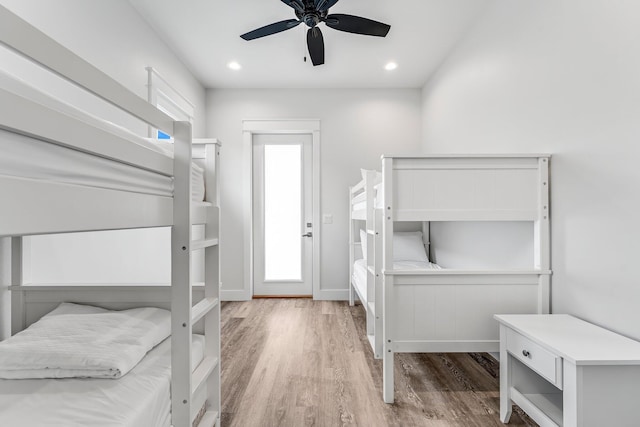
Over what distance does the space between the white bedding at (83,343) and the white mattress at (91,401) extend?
0.03 meters

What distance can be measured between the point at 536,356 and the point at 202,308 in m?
1.34

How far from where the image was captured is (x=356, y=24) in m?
2.26

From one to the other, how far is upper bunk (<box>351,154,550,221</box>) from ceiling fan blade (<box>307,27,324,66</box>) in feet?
3.56

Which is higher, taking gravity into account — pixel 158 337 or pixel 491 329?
pixel 158 337

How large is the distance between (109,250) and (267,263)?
6.99ft

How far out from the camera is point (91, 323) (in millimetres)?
1396

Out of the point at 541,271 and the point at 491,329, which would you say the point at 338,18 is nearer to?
the point at 541,271

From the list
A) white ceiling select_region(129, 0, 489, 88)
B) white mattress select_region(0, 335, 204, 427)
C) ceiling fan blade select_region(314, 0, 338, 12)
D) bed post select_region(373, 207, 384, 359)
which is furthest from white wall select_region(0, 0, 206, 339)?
bed post select_region(373, 207, 384, 359)

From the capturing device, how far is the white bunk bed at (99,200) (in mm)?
578

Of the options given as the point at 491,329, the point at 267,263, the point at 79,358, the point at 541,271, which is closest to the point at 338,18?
the point at 541,271

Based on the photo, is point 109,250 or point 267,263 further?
point 267,263

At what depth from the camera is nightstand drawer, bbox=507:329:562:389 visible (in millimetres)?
1265

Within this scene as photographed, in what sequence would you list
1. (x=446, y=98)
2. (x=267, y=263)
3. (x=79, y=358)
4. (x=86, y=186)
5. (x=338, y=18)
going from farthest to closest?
(x=267, y=263)
(x=446, y=98)
(x=338, y=18)
(x=79, y=358)
(x=86, y=186)

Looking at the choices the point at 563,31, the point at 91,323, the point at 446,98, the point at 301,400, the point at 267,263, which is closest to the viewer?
the point at 91,323
